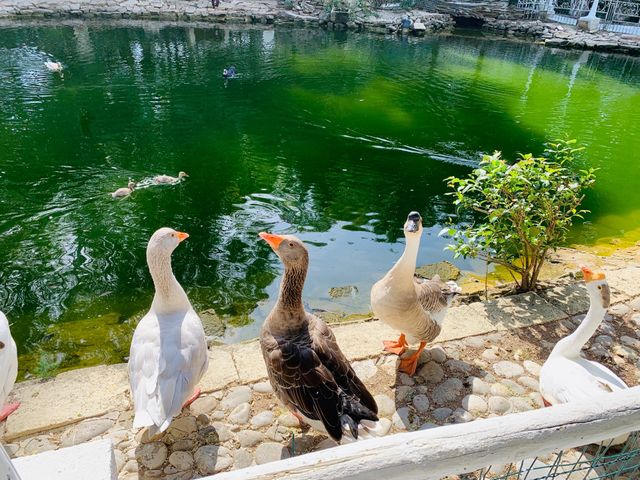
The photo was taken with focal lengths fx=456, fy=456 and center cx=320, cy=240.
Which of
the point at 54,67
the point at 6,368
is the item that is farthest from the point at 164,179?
the point at 54,67

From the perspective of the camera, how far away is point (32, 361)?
549 centimetres

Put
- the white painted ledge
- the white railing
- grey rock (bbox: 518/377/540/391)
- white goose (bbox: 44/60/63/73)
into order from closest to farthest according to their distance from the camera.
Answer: the white railing < the white painted ledge < grey rock (bbox: 518/377/540/391) < white goose (bbox: 44/60/63/73)

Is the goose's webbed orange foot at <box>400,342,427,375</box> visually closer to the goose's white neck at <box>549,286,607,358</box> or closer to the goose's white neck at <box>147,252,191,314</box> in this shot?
the goose's white neck at <box>549,286,607,358</box>

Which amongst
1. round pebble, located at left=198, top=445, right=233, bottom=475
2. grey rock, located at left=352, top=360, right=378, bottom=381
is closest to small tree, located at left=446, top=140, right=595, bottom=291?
grey rock, located at left=352, top=360, right=378, bottom=381

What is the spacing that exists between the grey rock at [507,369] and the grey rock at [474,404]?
0.45 metres

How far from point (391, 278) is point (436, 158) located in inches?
353

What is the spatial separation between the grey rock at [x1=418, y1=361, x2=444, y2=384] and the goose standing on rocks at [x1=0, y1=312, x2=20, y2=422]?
11.6ft

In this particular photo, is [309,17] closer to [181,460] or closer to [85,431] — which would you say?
[85,431]

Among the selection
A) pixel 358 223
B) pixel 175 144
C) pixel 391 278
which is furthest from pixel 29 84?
pixel 391 278

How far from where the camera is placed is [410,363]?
4.33 metres

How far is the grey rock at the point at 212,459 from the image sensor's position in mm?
3340

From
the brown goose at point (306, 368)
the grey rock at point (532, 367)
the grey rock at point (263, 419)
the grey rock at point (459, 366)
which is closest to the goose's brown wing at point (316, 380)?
the brown goose at point (306, 368)

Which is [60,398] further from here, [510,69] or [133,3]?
[133,3]

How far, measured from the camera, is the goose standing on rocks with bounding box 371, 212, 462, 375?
421 cm
